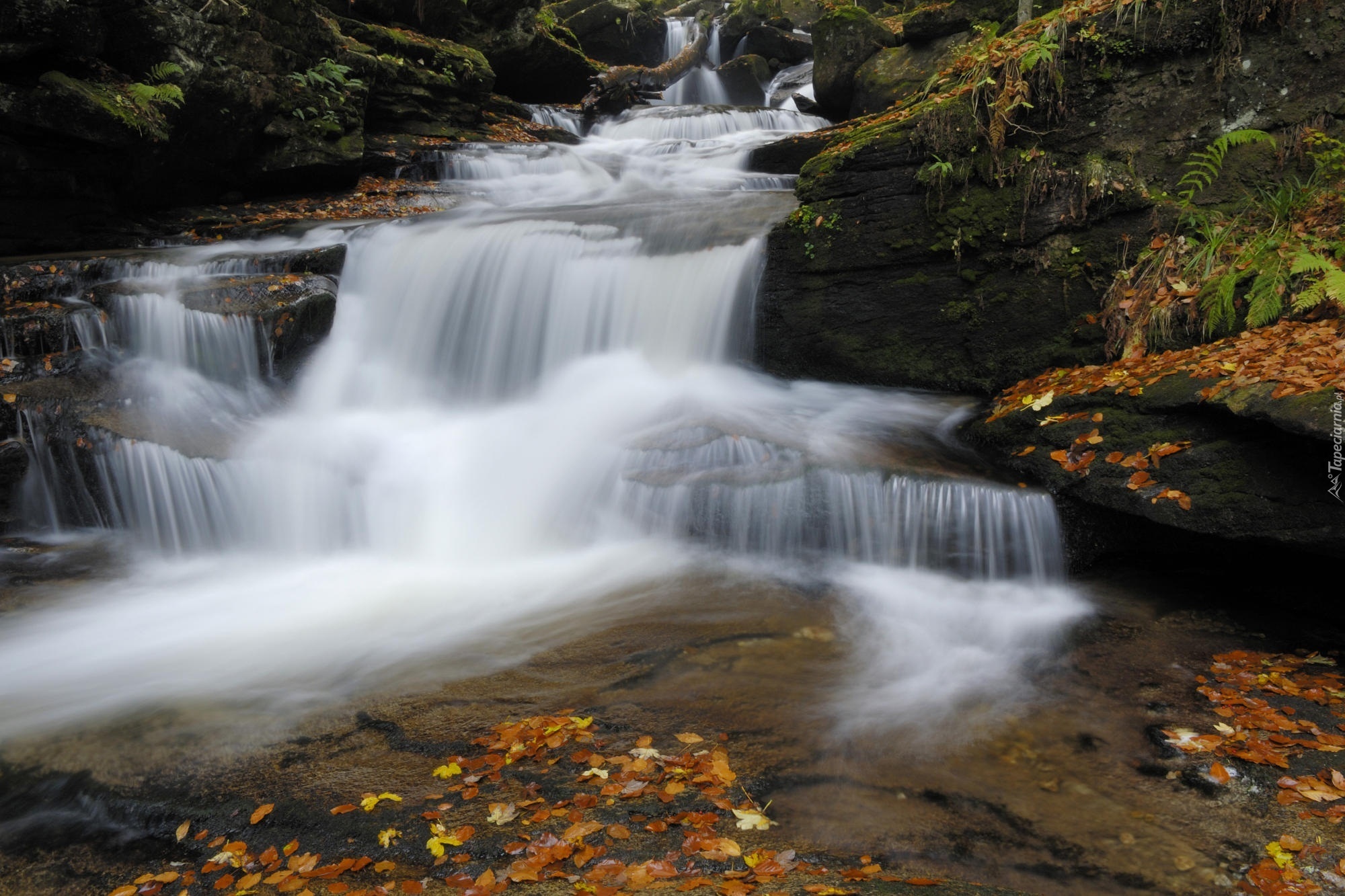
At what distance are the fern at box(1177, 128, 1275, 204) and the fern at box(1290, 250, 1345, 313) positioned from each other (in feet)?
4.64

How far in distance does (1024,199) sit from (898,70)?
10485mm

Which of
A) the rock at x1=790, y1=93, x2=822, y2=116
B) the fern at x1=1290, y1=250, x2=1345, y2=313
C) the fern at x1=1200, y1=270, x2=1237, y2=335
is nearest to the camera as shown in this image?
the fern at x1=1290, y1=250, x2=1345, y2=313

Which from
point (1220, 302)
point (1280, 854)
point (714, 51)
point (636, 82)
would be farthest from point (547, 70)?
point (1280, 854)

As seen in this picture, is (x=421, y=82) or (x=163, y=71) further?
(x=421, y=82)

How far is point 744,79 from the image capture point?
23.9m

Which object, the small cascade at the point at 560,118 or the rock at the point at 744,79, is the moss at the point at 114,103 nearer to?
the small cascade at the point at 560,118

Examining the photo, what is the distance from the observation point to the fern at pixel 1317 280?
5.10 m

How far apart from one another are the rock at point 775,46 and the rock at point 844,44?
9277mm

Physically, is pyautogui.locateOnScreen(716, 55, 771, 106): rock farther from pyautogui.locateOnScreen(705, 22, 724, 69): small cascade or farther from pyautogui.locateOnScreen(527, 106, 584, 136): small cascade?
pyautogui.locateOnScreen(527, 106, 584, 136): small cascade

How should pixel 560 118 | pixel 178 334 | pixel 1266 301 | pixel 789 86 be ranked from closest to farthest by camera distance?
1. pixel 1266 301
2. pixel 178 334
3. pixel 560 118
4. pixel 789 86

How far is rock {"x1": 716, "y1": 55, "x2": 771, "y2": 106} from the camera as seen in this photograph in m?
23.8

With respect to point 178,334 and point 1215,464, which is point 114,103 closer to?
point 178,334

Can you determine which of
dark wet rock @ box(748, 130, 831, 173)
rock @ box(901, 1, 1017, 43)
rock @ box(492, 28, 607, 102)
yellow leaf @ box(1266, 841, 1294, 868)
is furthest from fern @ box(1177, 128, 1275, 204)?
rock @ box(492, 28, 607, 102)

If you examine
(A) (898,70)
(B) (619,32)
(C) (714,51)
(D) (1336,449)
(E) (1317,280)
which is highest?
(B) (619,32)
